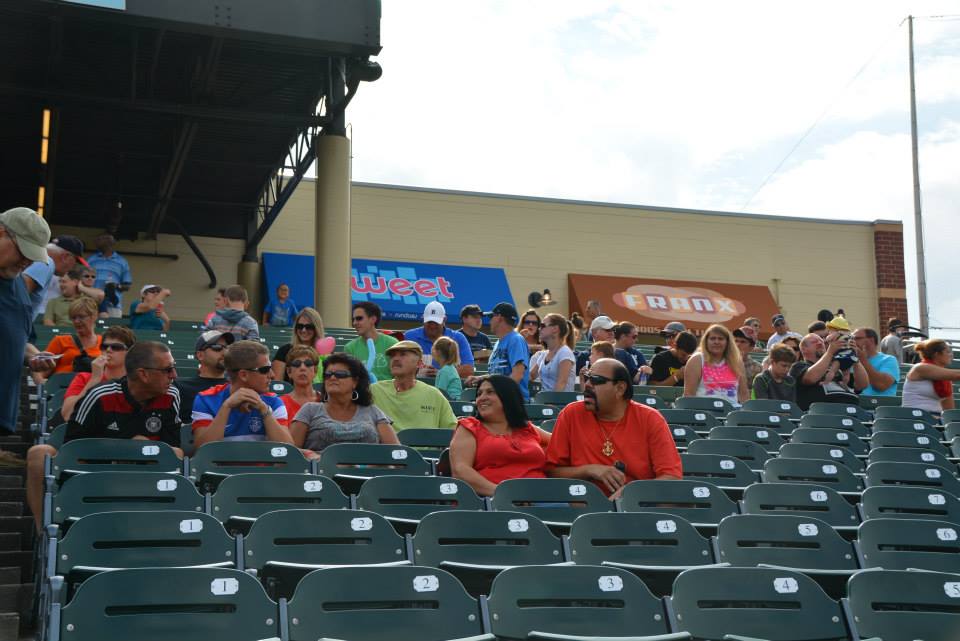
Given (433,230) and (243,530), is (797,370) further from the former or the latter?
(433,230)

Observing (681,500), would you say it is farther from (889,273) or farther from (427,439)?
(889,273)

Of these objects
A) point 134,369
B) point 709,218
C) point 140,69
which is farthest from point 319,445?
point 709,218

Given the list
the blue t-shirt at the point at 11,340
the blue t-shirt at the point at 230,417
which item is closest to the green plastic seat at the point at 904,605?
the blue t-shirt at the point at 11,340

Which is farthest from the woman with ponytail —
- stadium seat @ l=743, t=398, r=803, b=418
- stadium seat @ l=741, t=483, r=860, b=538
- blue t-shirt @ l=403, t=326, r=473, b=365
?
stadium seat @ l=741, t=483, r=860, b=538

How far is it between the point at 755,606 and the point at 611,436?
7.10ft

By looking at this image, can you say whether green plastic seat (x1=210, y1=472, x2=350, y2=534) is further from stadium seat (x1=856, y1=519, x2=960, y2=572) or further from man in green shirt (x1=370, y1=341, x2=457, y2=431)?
stadium seat (x1=856, y1=519, x2=960, y2=572)

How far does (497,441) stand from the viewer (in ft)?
22.1

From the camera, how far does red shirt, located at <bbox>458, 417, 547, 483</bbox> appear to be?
22.0 feet

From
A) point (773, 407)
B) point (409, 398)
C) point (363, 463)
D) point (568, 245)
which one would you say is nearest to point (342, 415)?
point (363, 463)

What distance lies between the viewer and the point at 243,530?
5363mm

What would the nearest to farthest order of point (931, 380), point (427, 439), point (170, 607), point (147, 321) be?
point (170, 607) < point (427, 439) < point (931, 380) < point (147, 321)

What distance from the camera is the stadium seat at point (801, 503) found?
651cm

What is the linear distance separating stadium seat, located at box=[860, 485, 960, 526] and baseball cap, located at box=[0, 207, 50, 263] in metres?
4.85

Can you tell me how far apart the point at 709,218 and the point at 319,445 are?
937 inches
